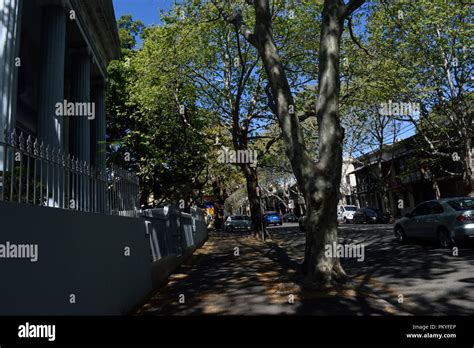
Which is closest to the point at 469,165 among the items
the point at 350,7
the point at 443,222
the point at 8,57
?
the point at 443,222

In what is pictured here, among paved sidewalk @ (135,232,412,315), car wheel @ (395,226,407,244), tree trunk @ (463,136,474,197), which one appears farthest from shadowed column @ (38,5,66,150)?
tree trunk @ (463,136,474,197)

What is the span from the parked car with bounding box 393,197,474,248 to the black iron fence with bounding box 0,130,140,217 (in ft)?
31.0

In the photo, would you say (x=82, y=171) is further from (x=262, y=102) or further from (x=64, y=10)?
(x=262, y=102)

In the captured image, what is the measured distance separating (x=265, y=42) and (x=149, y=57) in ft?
38.3

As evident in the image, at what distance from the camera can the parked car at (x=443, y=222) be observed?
38.1 ft

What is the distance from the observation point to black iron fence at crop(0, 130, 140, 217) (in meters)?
4.22

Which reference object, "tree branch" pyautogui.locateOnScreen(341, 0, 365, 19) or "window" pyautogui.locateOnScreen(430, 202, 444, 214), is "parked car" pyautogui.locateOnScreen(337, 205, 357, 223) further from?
"tree branch" pyautogui.locateOnScreen(341, 0, 365, 19)

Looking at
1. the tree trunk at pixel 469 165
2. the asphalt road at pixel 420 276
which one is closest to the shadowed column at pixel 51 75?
the asphalt road at pixel 420 276

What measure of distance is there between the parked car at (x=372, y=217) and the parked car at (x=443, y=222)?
1908 centimetres

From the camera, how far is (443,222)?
40.5 feet

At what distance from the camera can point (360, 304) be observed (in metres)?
6.51

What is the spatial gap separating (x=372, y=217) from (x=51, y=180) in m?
31.9
